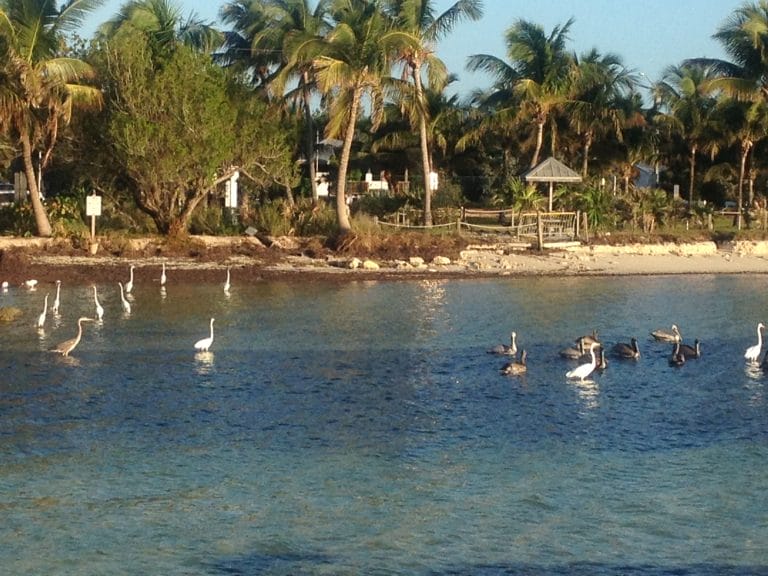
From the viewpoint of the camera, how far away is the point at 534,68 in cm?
4712

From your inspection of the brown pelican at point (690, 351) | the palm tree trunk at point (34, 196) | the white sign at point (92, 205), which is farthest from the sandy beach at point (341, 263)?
the brown pelican at point (690, 351)

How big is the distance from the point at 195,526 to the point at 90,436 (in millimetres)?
4027

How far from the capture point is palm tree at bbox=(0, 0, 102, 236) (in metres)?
34.8

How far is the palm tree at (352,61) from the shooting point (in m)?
38.2

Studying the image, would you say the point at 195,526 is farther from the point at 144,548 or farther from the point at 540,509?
the point at 540,509

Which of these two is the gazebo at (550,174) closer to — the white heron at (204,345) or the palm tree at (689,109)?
the palm tree at (689,109)

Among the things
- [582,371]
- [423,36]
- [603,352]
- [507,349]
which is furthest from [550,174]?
[582,371]

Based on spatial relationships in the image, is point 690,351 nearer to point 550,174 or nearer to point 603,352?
point 603,352

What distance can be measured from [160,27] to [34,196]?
7.93 meters

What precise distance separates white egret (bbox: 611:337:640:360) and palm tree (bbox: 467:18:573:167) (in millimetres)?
25023

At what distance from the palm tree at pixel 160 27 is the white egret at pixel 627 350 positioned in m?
20.9

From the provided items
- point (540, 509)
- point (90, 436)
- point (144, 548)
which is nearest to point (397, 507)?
point (540, 509)

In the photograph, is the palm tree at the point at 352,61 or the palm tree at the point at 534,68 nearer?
the palm tree at the point at 352,61

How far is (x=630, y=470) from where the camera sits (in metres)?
14.3
